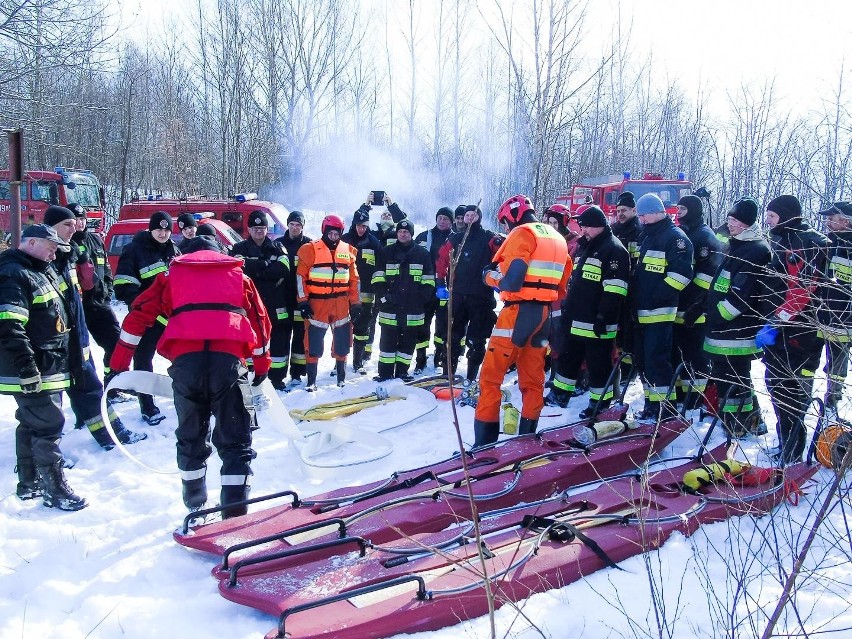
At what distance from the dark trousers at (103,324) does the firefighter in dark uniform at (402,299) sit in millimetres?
2926

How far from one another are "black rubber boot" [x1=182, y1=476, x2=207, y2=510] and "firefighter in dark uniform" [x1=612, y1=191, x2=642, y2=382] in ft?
13.2

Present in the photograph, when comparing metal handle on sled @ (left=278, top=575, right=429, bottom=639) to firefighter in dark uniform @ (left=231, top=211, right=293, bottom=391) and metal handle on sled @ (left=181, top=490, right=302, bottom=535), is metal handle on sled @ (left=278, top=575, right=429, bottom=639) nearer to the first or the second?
metal handle on sled @ (left=181, top=490, right=302, bottom=535)

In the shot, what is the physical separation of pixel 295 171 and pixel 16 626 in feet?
90.4

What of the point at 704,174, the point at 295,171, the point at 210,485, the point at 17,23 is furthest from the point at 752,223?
the point at 295,171

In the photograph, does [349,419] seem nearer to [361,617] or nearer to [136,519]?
[136,519]

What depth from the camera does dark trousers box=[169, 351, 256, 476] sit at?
3.83 m

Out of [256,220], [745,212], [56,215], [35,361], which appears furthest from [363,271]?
[745,212]

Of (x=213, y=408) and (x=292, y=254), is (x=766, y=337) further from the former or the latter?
(x=292, y=254)

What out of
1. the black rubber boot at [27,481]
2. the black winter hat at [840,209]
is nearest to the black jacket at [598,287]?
the black winter hat at [840,209]

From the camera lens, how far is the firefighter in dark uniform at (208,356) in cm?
381

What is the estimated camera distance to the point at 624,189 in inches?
567

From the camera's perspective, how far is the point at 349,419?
611 centimetres

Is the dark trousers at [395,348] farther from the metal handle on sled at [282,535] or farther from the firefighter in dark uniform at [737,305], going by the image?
the metal handle on sled at [282,535]

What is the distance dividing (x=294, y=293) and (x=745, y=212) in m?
4.71
